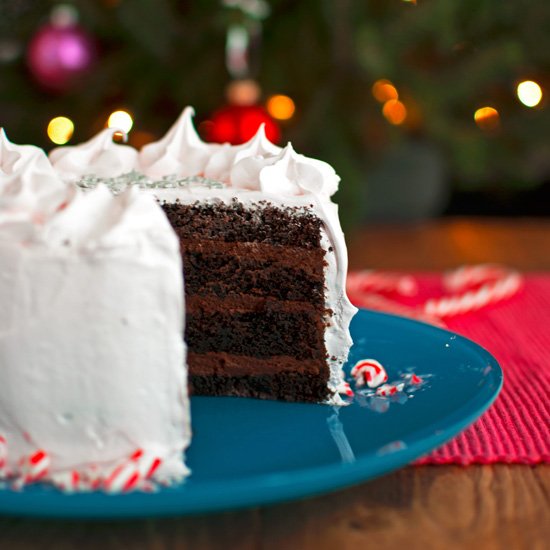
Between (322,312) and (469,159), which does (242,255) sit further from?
(469,159)

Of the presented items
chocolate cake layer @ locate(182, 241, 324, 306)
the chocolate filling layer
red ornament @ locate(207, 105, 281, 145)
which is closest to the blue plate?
the chocolate filling layer

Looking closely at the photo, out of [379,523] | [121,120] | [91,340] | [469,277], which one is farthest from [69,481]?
[121,120]

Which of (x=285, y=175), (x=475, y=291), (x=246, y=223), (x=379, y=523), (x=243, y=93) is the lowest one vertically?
(x=475, y=291)

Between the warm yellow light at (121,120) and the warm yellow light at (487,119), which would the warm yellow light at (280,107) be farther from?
the warm yellow light at (487,119)

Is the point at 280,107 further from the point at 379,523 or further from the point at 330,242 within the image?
the point at 379,523

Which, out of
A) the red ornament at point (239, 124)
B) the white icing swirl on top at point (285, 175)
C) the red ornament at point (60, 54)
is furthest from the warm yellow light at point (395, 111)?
the white icing swirl on top at point (285, 175)

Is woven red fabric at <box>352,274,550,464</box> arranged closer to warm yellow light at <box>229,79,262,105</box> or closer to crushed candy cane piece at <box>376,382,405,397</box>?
crushed candy cane piece at <box>376,382,405,397</box>

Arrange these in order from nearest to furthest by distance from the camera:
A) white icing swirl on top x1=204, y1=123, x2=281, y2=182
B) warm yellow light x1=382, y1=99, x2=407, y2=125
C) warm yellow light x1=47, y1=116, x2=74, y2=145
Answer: white icing swirl on top x1=204, y1=123, x2=281, y2=182 < warm yellow light x1=47, y1=116, x2=74, y2=145 < warm yellow light x1=382, y1=99, x2=407, y2=125
